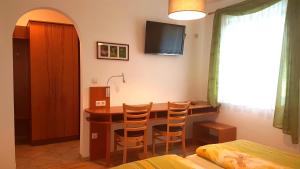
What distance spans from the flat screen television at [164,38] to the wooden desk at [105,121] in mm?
985

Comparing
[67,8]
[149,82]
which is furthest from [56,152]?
[67,8]

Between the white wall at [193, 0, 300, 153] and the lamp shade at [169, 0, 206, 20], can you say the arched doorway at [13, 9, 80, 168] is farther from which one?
the lamp shade at [169, 0, 206, 20]

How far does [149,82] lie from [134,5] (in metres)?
1.35

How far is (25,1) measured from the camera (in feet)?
10.0

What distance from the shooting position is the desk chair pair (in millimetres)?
3221

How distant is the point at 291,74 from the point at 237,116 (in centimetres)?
121

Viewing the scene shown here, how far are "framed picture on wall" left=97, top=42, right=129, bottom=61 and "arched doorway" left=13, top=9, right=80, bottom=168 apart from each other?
106 centimetres

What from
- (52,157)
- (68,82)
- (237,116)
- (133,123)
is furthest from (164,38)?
(52,157)

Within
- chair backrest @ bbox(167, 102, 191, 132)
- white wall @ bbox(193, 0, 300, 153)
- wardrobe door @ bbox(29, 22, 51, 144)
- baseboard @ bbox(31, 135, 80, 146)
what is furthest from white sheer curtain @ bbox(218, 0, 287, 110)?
wardrobe door @ bbox(29, 22, 51, 144)

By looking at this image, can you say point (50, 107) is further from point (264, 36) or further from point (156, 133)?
point (264, 36)

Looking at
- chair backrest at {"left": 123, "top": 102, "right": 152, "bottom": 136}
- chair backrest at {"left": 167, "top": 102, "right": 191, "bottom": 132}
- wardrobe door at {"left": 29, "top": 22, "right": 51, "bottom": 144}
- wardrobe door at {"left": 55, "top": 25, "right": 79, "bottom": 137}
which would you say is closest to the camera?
chair backrest at {"left": 123, "top": 102, "right": 152, "bottom": 136}

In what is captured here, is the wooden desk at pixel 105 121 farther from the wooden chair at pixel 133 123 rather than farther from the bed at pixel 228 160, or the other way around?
the bed at pixel 228 160

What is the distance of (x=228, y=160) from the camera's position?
199 centimetres

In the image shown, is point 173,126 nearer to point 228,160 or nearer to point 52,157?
point 228,160
